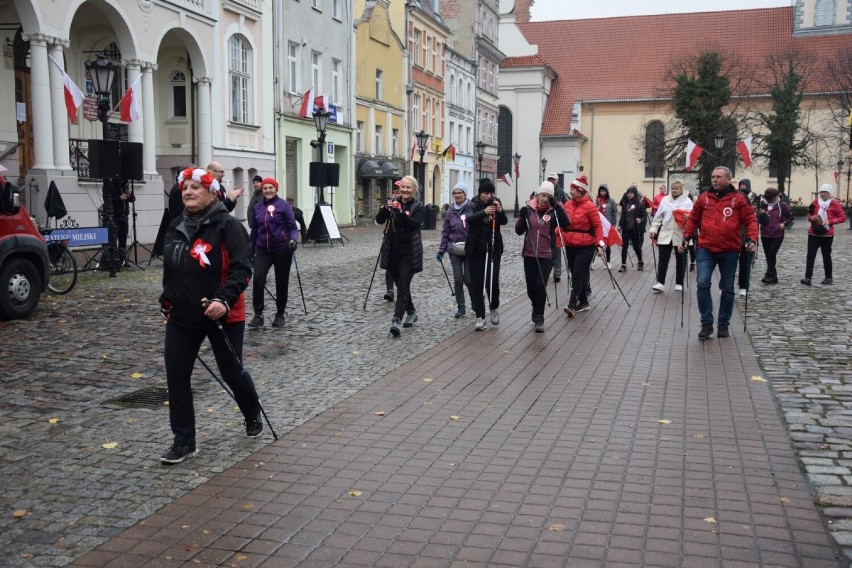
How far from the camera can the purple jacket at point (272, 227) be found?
430 inches

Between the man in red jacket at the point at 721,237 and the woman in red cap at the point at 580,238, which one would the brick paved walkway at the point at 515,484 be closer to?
the man in red jacket at the point at 721,237

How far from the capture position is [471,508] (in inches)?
191

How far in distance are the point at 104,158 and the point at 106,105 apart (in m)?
1.03

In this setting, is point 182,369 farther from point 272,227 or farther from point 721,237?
point 721,237

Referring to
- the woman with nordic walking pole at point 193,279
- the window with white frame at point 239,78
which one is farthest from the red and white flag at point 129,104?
the woman with nordic walking pole at point 193,279

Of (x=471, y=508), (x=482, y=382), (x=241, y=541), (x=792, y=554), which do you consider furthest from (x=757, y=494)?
(x=482, y=382)

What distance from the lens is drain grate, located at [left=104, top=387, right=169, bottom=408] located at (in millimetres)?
7249

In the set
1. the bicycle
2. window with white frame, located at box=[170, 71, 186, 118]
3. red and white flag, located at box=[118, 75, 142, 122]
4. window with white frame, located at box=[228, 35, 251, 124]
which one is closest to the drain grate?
the bicycle

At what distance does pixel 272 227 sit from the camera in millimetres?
10914

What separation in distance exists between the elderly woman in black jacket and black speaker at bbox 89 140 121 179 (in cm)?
771

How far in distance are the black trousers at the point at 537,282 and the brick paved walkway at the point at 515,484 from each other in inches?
107

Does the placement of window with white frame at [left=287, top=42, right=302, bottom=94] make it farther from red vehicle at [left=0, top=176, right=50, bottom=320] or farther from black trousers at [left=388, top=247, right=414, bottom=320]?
black trousers at [left=388, top=247, right=414, bottom=320]

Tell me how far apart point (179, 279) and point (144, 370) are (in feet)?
11.1

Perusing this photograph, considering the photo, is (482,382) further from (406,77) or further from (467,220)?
(406,77)
